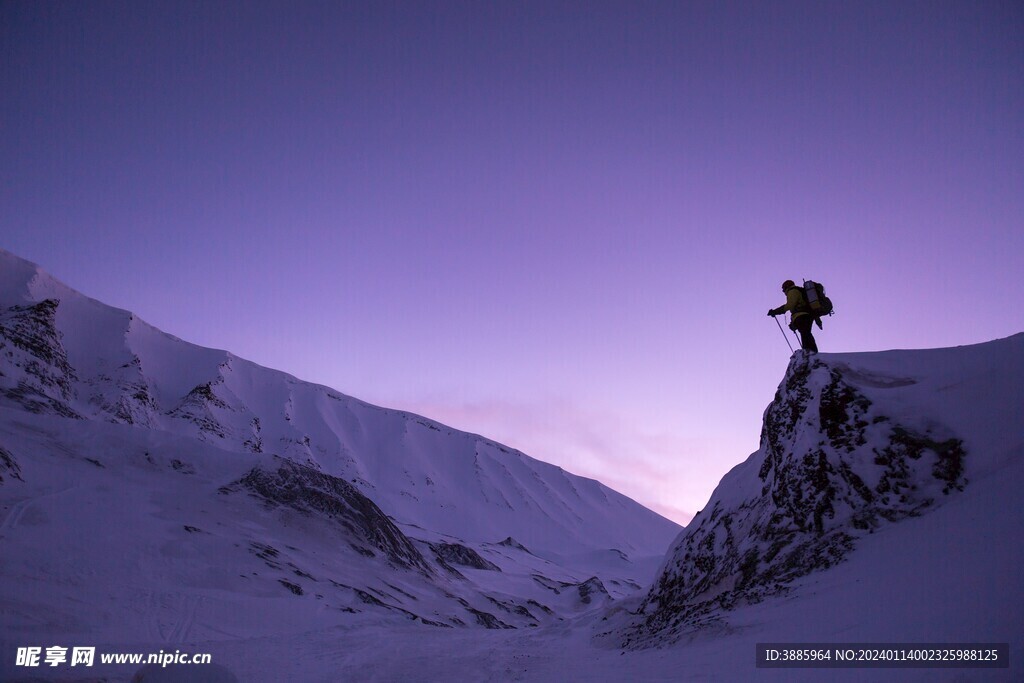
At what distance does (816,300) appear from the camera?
17656 mm

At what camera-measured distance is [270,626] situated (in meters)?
24.5

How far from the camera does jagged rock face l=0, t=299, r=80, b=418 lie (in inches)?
2980

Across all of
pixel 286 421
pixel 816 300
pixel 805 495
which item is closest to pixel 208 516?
pixel 805 495

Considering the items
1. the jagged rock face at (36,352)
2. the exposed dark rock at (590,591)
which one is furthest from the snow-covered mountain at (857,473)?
the jagged rock face at (36,352)

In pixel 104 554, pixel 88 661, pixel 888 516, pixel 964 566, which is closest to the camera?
pixel 964 566

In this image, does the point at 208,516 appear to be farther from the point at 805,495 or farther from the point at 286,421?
the point at 286,421

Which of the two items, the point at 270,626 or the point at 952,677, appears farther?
the point at 270,626

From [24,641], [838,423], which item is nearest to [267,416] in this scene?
[24,641]

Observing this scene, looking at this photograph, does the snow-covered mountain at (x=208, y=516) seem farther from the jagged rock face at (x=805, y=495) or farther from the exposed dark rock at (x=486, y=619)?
the jagged rock face at (x=805, y=495)

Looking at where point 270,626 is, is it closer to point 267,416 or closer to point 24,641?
point 24,641

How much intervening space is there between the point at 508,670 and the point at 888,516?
9308 mm

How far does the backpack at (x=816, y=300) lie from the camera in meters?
17.7

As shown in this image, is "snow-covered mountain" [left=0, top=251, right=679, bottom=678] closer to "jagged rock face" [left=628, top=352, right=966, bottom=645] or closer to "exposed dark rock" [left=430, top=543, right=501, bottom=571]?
"exposed dark rock" [left=430, top=543, right=501, bottom=571]

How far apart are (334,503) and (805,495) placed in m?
40.5
